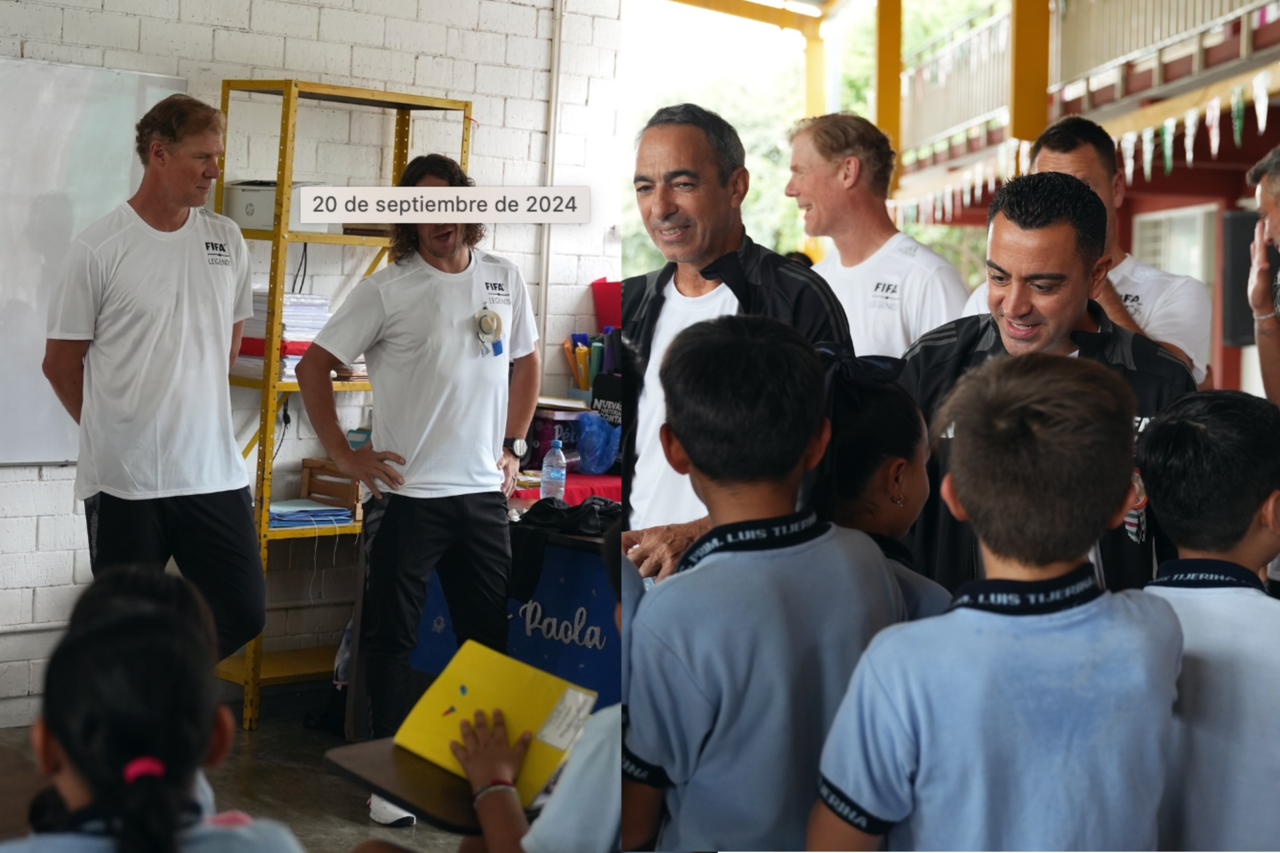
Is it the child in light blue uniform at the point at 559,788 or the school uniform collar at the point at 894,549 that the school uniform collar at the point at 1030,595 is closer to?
the school uniform collar at the point at 894,549

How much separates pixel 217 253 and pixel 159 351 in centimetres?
11

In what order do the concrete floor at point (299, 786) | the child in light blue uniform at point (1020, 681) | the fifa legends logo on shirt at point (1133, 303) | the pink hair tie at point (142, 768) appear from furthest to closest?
1. the fifa legends logo on shirt at point (1133, 303)
2. the concrete floor at point (299, 786)
3. the child in light blue uniform at point (1020, 681)
4. the pink hair tie at point (142, 768)

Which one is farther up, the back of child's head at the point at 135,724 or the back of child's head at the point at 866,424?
the back of child's head at the point at 866,424

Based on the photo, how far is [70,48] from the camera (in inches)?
41.0

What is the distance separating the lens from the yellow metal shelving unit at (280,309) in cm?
110

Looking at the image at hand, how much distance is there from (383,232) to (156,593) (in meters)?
0.43

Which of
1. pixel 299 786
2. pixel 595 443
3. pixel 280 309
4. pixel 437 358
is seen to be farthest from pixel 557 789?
pixel 280 309

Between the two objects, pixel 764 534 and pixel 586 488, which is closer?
pixel 764 534

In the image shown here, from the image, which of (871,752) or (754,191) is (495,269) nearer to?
(754,191)

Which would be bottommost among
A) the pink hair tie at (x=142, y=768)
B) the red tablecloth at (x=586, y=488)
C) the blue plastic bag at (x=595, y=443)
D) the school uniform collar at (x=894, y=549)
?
the pink hair tie at (x=142, y=768)

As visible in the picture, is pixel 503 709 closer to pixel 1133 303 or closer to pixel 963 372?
pixel 963 372

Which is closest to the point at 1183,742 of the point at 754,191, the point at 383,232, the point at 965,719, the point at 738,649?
the point at 965,719

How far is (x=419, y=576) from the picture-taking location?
4.03 feet

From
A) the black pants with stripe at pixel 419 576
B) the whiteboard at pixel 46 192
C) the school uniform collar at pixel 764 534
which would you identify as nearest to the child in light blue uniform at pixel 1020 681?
the school uniform collar at pixel 764 534
